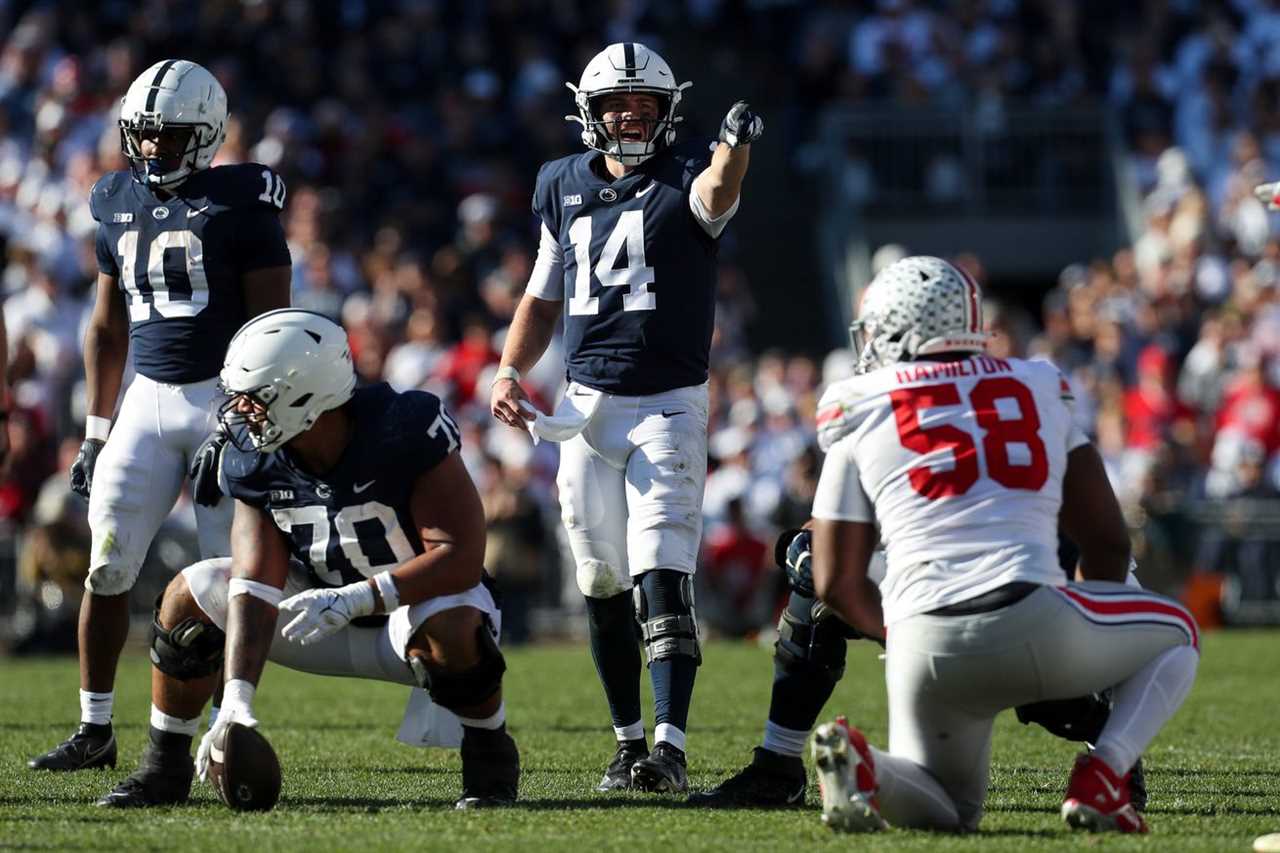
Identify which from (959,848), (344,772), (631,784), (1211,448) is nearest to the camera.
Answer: (959,848)

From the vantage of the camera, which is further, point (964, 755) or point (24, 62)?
point (24, 62)

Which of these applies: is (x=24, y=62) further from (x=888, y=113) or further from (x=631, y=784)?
(x=631, y=784)

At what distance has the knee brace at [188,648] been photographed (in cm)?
567

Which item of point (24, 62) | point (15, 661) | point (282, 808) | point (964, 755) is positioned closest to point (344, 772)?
point (282, 808)

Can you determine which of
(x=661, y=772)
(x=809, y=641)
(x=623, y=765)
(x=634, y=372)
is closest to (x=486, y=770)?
(x=661, y=772)

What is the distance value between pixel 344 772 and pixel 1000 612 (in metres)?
2.55

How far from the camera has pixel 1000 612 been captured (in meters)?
4.96

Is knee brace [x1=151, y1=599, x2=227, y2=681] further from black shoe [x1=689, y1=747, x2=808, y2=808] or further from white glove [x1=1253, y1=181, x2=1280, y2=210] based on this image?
white glove [x1=1253, y1=181, x2=1280, y2=210]

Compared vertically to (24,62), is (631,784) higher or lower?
lower

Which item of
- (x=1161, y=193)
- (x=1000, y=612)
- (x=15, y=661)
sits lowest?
(x=15, y=661)

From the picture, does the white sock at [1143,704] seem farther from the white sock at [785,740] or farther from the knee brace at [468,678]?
the knee brace at [468,678]

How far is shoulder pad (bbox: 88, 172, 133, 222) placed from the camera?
23.0 ft

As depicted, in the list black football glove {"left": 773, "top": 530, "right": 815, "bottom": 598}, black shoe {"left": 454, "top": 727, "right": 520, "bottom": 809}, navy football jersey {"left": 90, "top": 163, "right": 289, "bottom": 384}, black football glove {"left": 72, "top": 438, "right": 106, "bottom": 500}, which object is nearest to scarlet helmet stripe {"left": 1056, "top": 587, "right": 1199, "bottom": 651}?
black football glove {"left": 773, "top": 530, "right": 815, "bottom": 598}

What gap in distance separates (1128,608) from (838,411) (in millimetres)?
835
